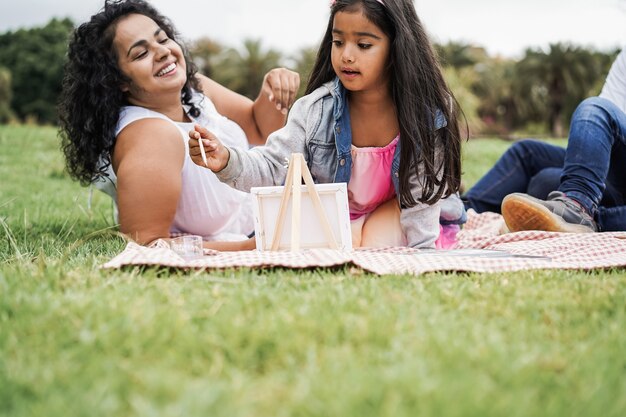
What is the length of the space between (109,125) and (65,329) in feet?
7.28

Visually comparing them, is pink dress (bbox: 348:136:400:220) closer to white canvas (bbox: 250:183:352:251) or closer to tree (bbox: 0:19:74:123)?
white canvas (bbox: 250:183:352:251)

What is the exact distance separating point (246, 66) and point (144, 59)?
117 ft

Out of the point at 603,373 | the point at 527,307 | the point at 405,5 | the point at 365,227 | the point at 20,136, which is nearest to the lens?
the point at 603,373

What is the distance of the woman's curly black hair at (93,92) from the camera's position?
12.4 ft

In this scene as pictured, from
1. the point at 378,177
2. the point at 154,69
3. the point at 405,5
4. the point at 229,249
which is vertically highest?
the point at 405,5

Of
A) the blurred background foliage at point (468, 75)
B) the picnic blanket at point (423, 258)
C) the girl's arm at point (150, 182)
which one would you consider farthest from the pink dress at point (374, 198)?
the blurred background foliage at point (468, 75)

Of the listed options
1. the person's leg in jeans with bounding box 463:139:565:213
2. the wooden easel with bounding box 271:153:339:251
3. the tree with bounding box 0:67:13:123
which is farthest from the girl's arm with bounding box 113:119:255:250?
the tree with bounding box 0:67:13:123

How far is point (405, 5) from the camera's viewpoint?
11.3 ft

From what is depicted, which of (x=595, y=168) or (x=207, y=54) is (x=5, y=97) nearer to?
(x=207, y=54)

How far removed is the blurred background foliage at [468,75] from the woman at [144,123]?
3246cm

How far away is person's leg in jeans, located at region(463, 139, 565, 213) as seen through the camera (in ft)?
15.3

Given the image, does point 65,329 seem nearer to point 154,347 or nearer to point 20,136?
point 154,347

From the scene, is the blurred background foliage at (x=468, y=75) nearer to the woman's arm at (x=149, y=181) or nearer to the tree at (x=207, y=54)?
the tree at (x=207, y=54)

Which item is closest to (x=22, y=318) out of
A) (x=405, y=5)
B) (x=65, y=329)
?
(x=65, y=329)
